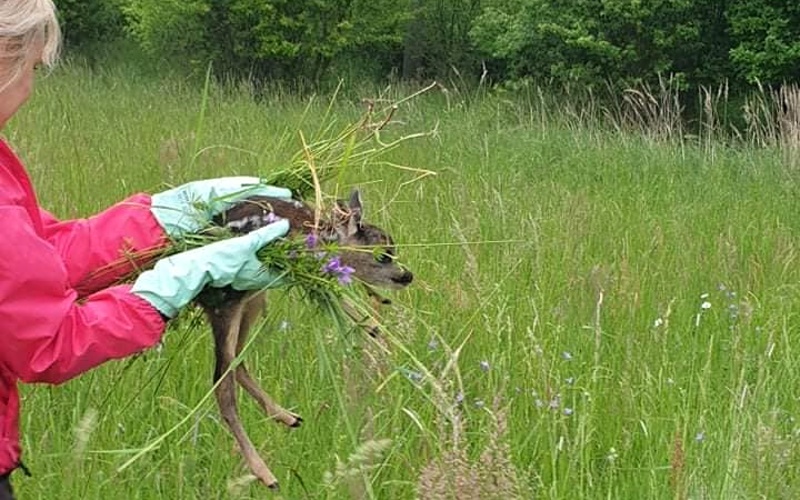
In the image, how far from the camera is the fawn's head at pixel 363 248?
222cm

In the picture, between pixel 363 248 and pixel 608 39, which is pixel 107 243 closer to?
pixel 363 248

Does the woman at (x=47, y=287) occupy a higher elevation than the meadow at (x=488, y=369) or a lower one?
higher

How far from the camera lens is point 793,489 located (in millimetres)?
2562

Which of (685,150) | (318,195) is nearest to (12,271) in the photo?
(318,195)

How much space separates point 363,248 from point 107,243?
2.15ft

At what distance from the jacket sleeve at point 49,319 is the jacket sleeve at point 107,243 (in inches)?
13.0

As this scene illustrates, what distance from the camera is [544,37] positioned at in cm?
1817

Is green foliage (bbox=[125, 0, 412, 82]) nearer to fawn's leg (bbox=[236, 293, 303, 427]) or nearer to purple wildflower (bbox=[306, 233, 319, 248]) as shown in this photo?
fawn's leg (bbox=[236, 293, 303, 427])

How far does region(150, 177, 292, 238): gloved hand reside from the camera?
93.3 inches

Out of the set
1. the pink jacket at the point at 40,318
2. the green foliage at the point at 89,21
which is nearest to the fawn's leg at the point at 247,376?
the pink jacket at the point at 40,318

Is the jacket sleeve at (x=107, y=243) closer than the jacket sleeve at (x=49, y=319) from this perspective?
No

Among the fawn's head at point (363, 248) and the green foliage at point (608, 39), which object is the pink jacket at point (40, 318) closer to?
the fawn's head at point (363, 248)

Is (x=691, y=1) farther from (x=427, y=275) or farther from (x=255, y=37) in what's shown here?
(x=427, y=275)

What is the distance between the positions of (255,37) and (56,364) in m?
15.9
